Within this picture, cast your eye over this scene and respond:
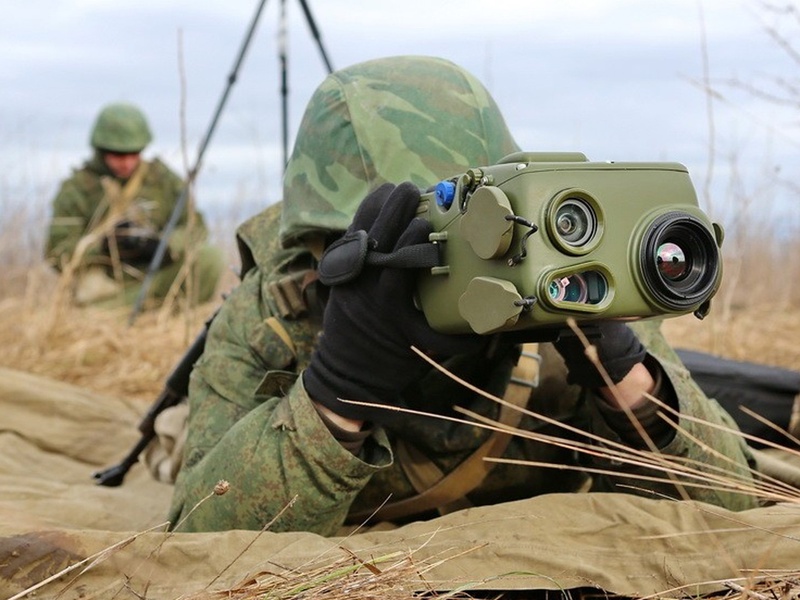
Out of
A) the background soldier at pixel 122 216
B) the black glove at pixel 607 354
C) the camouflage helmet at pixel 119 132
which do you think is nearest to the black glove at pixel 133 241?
the background soldier at pixel 122 216

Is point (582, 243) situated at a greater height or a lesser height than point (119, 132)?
greater

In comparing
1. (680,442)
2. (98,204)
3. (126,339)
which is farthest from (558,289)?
(98,204)

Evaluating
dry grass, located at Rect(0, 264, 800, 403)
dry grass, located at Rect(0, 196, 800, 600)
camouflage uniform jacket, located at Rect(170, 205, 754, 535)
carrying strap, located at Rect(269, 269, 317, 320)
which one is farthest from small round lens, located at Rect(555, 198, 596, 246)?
dry grass, located at Rect(0, 264, 800, 403)

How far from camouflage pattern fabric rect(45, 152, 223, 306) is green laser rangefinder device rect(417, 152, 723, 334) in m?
6.01

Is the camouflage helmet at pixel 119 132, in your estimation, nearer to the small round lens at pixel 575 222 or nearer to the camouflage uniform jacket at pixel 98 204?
the camouflage uniform jacket at pixel 98 204

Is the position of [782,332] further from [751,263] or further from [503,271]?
[503,271]

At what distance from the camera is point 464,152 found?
2066 millimetres

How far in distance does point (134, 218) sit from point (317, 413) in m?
5.96

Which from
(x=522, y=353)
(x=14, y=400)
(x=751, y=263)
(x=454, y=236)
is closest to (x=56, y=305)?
(x=14, y=400)

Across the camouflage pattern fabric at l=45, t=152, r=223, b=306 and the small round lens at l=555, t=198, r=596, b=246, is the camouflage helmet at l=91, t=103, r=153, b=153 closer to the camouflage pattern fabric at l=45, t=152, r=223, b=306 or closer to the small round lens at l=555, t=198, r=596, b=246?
the camouflage pattern fabric at l=45, t=152, r=223, b=306

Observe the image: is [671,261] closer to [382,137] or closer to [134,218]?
[382,137]

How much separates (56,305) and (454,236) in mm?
3961

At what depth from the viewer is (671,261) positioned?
1.50 m

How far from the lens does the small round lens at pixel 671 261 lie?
4.85ft
